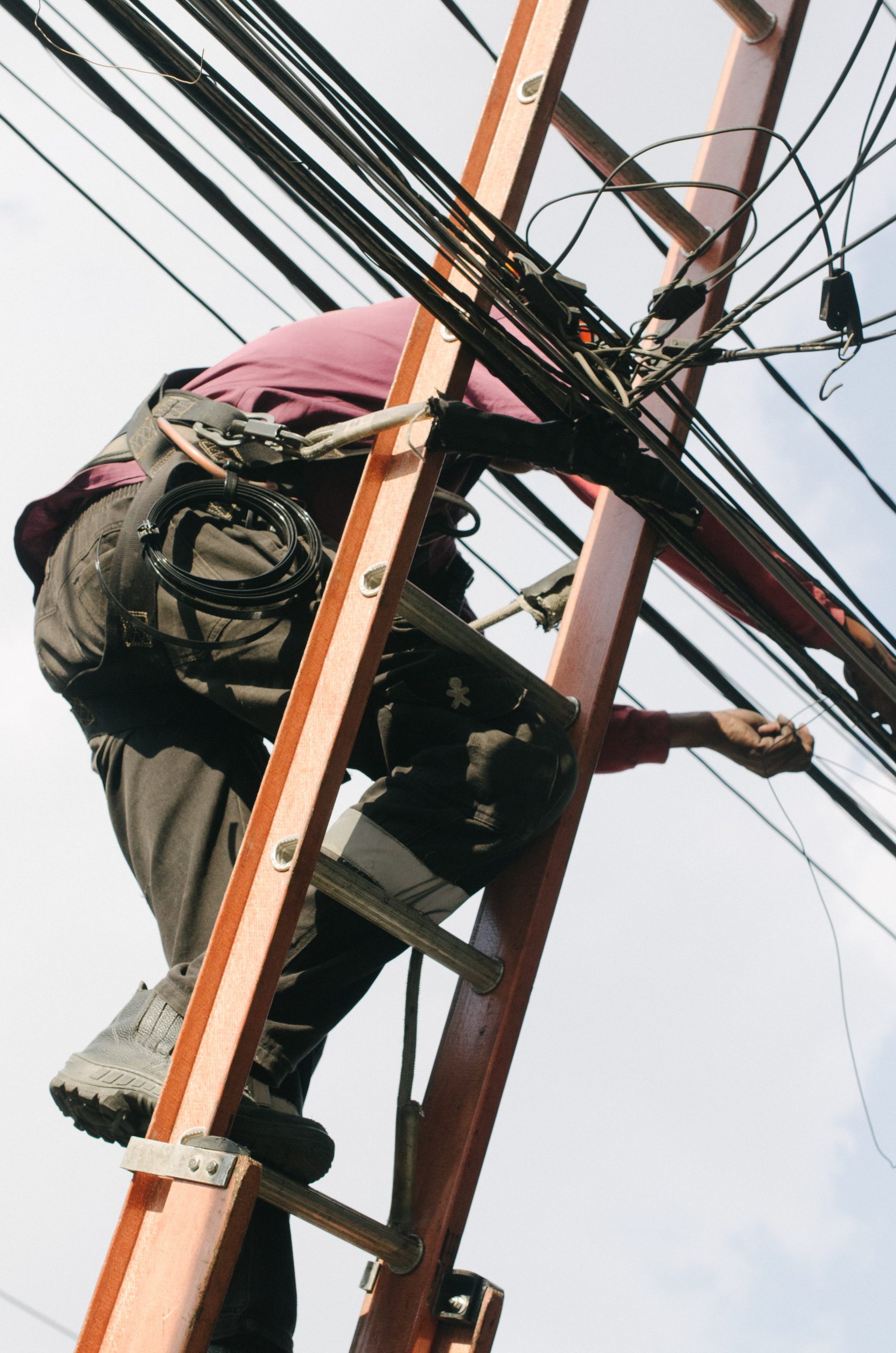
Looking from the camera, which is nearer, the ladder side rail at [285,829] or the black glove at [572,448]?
the ladder side rail at [285,829]

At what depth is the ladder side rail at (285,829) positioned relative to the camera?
218cm

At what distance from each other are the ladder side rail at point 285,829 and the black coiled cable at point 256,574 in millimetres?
138

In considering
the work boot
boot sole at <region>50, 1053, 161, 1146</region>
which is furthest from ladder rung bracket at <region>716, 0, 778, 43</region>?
boot sole at <region>50, 1053, 161, 1146</region>

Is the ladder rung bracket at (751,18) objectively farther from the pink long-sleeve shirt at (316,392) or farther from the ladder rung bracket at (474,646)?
the ladder rung bracket at (474,646)

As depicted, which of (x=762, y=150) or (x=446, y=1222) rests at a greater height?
(x=762, y=150)

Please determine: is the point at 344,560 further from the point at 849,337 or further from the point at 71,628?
the point at 849,337

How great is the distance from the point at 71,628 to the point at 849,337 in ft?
5.21

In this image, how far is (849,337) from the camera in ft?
9.48

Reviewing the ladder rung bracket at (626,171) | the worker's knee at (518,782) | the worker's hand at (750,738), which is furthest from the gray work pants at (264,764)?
the ladder rung bracket at (626,171)

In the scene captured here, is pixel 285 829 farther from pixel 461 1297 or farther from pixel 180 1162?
pixel 461 1297

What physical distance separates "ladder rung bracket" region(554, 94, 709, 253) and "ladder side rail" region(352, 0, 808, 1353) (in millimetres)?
72

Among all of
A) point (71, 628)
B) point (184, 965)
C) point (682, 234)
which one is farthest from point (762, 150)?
point (184, 965)

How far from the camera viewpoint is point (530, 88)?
9.67ft

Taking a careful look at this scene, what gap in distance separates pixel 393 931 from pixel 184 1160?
0.58 m
